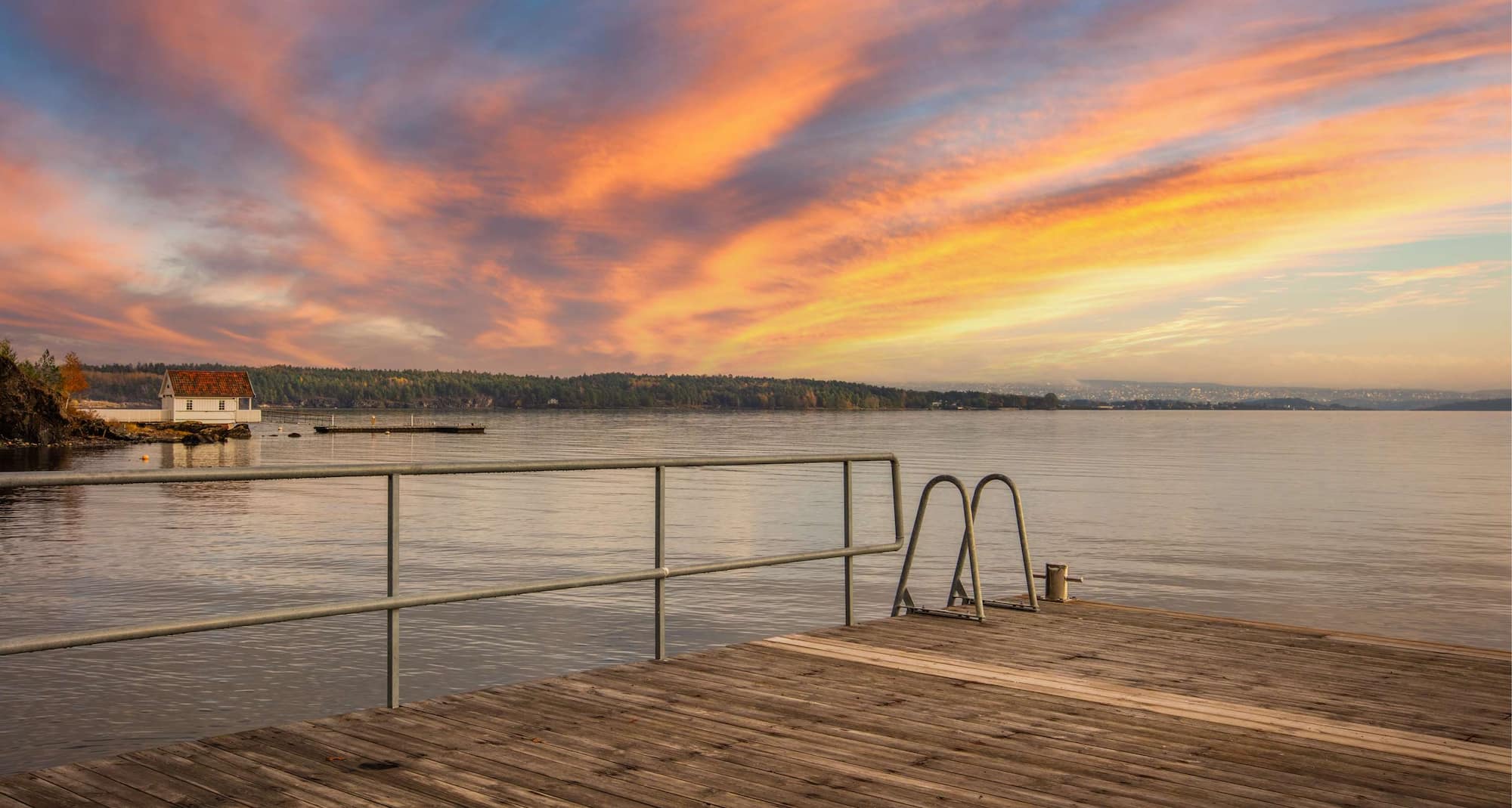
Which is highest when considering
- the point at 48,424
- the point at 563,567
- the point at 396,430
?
the point at 48,424

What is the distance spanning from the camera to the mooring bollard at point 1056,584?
959 cm

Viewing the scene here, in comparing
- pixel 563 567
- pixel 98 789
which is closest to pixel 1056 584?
pixel 98 789

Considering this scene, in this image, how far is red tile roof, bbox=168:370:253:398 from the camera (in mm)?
132375

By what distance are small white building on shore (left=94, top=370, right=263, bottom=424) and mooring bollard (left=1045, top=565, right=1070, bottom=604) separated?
134371 mm

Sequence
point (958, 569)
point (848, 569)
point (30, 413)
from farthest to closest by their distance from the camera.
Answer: point (30, 413)
point (958, 569)
point (848, 569)

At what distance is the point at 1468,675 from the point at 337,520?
34280mm

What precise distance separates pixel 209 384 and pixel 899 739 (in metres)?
145

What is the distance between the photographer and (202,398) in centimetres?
13238

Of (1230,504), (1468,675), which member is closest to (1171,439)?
(1230,504)

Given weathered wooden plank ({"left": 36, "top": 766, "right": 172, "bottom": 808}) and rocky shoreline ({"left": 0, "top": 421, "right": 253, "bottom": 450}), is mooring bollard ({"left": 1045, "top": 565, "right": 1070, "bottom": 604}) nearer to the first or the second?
weathered wooden plank ({"left": 36, "top": 766, "right": 172, "bottom": 808})

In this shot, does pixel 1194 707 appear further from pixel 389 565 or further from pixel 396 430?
pixel 396 430

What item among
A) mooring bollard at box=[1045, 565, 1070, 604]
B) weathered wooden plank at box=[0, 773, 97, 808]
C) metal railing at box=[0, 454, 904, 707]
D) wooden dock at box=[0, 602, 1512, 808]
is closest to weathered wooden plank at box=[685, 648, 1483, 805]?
wooden dock at box=[0, 602, 1512, 808]

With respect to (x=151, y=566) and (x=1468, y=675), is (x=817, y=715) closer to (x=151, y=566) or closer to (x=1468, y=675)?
(x=1468, y=675)

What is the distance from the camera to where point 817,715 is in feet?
18.7
